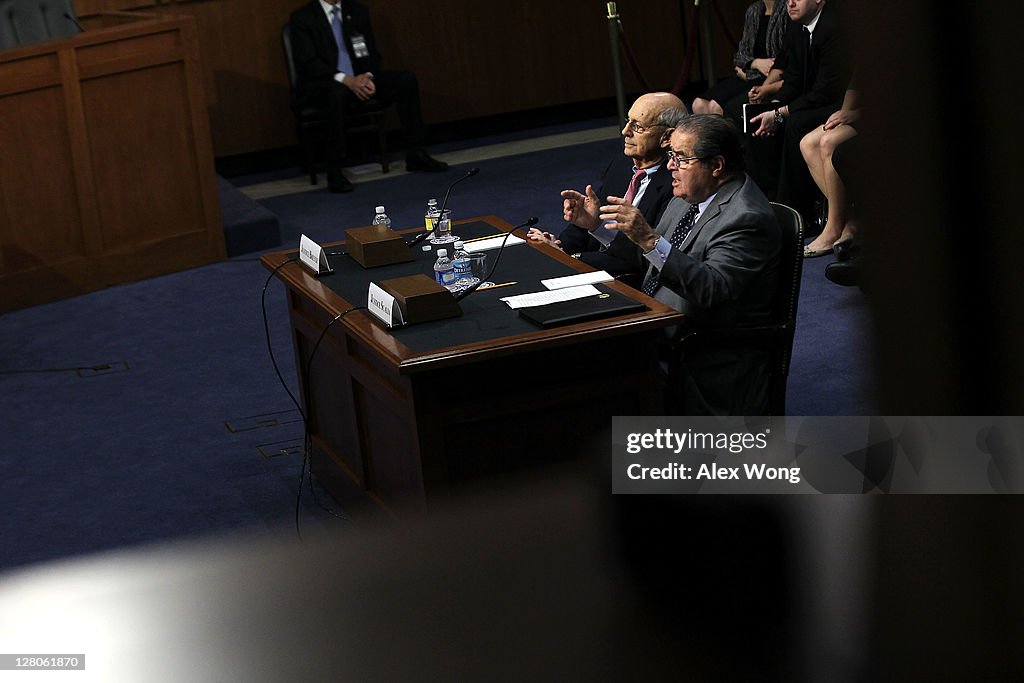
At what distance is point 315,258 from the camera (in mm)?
4016

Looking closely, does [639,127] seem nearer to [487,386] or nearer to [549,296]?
[549,296]

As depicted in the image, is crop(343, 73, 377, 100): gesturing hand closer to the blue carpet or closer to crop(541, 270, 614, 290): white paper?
the blue carpet

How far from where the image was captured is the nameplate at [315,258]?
3994 millimetres

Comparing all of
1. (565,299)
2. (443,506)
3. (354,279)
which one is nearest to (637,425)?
(443,506)

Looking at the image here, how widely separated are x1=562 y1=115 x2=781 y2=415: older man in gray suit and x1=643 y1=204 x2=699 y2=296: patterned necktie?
0.21 ft

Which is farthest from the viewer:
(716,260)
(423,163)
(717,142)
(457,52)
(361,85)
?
(457,52)

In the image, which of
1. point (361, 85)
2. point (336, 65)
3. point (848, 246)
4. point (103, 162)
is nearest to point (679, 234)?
point (848, 246)

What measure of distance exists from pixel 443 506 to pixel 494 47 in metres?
9.61

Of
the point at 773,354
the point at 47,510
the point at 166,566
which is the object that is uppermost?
the point at 166,566

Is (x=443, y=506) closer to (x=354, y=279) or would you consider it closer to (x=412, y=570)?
(x=412, y=570)

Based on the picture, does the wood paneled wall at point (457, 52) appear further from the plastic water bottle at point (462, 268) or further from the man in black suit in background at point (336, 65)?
the plastic water bottle at point (462, 268)

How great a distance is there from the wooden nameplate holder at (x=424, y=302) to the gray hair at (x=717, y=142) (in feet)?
2.60

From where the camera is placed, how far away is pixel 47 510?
13.6 ft

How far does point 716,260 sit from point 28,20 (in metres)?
5.15
